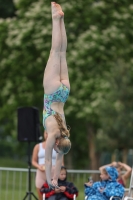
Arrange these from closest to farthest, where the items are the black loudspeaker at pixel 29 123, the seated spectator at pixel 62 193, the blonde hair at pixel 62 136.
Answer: the blonde hair at pixel 62 136, the seated spectator at pixel 62 193, the black loudspeaker at pixel 29 123

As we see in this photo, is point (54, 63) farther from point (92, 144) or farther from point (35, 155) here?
point (92, 144)

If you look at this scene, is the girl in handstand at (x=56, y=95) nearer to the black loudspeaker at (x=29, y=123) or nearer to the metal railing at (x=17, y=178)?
the black loudspeaker at (x=29, y=123)

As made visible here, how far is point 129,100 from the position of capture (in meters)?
18.8

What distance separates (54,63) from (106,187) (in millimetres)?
2421

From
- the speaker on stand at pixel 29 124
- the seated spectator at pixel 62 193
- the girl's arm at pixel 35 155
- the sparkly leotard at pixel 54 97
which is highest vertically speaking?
the speaker on stand at pixel 29 124

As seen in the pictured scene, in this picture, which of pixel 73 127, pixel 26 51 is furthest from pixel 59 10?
pixel 73 127

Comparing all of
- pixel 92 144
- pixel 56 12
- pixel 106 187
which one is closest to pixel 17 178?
pixel 106 187

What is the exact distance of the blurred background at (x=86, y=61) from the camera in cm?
1859

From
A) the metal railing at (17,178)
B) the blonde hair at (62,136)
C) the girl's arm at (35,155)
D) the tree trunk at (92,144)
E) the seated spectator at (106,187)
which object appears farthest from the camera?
the tree trunk at (92,144)

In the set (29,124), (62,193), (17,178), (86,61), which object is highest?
(86,61)

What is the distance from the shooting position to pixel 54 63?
7.69 meters

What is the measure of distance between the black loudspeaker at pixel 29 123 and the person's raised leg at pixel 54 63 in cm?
317

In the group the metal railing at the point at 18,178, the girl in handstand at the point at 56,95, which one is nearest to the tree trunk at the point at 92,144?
the metal railing at the point at 18,178

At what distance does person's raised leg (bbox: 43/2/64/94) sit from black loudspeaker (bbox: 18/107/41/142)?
10.4 feet
